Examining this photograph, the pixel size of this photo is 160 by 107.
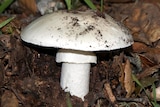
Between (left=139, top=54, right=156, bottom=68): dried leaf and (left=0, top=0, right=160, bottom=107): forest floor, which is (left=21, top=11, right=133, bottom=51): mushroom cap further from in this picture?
(left=139, top=54, right=156, bottom=68): dried leaf

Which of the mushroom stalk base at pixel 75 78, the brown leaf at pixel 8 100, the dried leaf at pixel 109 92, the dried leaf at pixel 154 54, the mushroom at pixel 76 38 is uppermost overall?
the mushroom at pixel 76 38

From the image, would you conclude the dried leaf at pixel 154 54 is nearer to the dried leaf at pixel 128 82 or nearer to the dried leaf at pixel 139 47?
the dried leaf at pixel 139 47

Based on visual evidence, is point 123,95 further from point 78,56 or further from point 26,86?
point 26,86

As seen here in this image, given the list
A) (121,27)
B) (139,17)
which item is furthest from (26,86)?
(139,17)

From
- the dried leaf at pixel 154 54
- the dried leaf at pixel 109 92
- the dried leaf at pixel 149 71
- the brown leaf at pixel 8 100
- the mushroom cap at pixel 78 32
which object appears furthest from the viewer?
the dried leaf at pixel 154 54

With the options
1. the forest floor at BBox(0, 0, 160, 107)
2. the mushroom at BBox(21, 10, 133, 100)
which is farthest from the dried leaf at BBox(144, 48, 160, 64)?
the mushroom at BBox(21, 10, 133, 100)

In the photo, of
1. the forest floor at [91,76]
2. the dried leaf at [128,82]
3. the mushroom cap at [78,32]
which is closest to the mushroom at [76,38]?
the mushroom cap at [78,32]

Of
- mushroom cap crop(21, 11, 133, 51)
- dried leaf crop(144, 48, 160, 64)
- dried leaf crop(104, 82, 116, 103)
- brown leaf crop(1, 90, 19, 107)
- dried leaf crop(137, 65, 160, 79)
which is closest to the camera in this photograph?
mushroom cap crop(21, 11, 133, 51)
